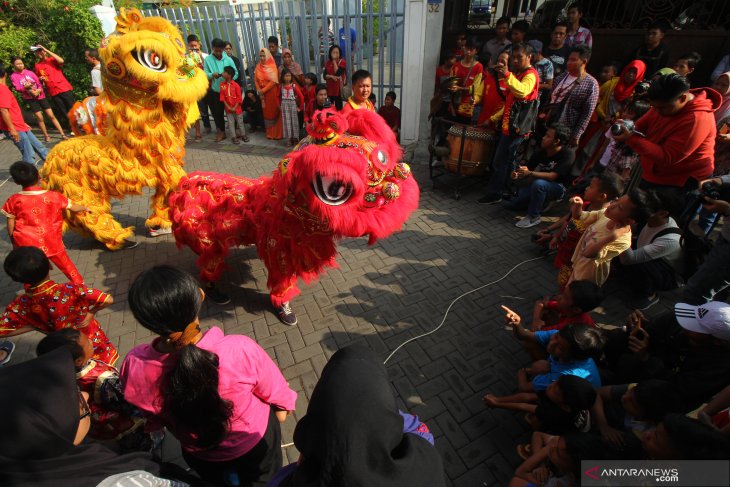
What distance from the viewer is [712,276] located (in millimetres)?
3143

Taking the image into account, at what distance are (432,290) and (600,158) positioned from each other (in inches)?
150

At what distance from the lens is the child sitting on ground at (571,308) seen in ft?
8.91

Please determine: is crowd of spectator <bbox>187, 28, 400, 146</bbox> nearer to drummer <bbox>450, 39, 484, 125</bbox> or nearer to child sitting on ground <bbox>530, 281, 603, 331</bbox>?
drummer <bbox>450, 39, 484, 125</bbox>

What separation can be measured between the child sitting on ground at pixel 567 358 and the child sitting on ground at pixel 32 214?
456cm

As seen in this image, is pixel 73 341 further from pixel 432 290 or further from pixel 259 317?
pixel 432 290

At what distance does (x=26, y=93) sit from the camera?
7.93m

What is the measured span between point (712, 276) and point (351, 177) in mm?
3420

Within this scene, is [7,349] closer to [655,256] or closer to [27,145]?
[655,256]

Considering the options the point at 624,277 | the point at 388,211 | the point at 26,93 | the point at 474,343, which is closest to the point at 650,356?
the point at 474,343

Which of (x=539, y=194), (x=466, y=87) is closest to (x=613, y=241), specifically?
(x=539, y=194)

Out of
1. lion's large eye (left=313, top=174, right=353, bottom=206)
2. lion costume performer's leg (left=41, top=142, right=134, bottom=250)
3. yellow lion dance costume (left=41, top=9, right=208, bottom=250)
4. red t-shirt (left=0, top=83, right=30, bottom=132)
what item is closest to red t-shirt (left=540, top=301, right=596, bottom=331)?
lion's large eye (left=313, top=174, right=353, bottom=206)

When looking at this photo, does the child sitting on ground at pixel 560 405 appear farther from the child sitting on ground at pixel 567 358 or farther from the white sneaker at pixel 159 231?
the white sneaker at pixel 159 231

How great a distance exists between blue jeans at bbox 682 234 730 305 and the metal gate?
581 cm

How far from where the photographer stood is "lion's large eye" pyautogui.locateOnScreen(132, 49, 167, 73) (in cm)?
375
